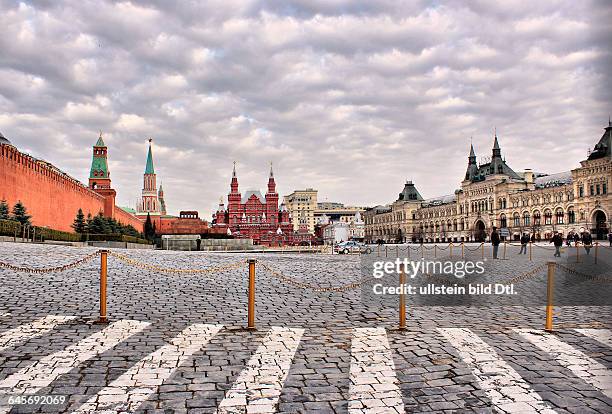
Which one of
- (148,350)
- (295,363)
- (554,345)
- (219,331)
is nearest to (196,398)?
(295,363)

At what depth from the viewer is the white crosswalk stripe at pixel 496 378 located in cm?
400

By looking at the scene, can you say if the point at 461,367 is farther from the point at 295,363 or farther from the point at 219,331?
the point at 219,331

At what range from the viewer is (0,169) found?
88.9 ft

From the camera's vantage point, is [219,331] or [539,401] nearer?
[539,401]

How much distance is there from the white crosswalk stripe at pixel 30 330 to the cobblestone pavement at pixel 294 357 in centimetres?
2

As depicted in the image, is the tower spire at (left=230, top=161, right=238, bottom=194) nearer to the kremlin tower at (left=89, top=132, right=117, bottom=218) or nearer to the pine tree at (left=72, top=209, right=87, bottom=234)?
the kremlin tower at (left=89, top=132, right=117, bottom=218)

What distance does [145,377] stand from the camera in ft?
15.3

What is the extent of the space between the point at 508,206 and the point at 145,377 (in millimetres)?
88479

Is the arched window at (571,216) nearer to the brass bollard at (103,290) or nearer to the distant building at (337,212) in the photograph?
the brass bollard at (103,290)

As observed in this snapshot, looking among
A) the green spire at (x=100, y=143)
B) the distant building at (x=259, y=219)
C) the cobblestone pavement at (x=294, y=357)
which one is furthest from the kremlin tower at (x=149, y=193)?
the cobblestone pavement at (x=294, y=357)

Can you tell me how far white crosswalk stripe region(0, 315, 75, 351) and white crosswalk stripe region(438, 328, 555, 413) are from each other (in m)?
5.00

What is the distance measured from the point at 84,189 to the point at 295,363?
146 feet

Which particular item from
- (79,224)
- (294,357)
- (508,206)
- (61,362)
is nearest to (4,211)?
(79,224)

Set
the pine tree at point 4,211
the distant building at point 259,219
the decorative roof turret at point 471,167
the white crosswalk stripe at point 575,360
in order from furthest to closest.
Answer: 1. the decorative roof turret at point 471,167
2. the distant building at point 259,219
3. the pine tree at point 4,211
4. the white crosswalk stripe at point 575,360
